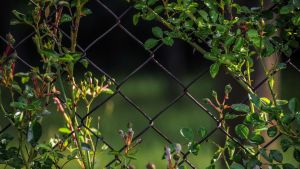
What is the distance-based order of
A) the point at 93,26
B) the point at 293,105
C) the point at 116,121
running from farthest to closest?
the point at 93,26, the point at 116,121, the point at 293,105

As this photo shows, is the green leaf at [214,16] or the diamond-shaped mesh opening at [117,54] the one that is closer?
the green leaf at [214,16]

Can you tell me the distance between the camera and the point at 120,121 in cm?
650

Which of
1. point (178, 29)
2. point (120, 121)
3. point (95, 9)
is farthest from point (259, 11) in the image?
point (95, 9)

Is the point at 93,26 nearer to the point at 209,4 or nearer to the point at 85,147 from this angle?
the point at 209,4

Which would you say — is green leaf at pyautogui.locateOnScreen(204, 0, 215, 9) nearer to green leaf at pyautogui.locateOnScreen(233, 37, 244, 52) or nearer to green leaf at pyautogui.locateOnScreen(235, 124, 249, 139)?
green leaf at pyautogui.locateOnScreen(233, 37, 244, 52)

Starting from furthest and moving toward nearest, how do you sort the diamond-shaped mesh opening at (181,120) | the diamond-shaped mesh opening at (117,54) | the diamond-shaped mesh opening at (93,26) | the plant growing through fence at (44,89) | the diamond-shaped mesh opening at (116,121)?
the diamond-shaped mesh opening at (93,26), the diamond-shaped mesh opening at (117,54), the diamond-shaped mesh opening at (181,120), the diamond-shaped mesh opening at (116,121), the plant growing through fence at (44,89)

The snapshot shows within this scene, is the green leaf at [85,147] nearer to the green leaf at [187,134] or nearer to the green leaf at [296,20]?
the green leaf at [187,134]

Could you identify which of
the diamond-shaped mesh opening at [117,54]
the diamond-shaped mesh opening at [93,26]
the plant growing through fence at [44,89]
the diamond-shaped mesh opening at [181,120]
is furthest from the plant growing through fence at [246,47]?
the diamond-shaped mesh opening at [93,26]

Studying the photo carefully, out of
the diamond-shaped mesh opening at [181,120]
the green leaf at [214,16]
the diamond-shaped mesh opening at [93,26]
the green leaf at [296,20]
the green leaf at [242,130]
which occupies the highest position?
the diamond-shaped mesh opening at [93,26]

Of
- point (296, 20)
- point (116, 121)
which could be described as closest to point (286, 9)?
point (296, 20)

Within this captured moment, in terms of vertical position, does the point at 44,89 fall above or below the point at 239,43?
above

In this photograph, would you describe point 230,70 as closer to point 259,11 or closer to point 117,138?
point 259,11

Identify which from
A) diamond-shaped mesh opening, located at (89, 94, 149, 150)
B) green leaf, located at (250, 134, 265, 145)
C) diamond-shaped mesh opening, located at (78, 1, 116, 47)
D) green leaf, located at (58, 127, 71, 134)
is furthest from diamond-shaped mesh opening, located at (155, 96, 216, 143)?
diamond-shaped mesh opening, located at (78, 1, 116, 47)

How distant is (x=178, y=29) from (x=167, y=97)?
6.79 metres
